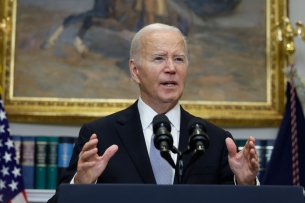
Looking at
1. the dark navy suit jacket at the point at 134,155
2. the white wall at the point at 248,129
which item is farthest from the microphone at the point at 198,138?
the white wall at the point at 248,129

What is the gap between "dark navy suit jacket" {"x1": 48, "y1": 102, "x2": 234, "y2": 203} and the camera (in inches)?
119

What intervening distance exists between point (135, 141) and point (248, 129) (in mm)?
2618

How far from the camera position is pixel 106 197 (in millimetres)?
2145

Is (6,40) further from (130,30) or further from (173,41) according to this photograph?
(173,41)

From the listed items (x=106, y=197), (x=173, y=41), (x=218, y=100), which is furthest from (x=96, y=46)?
(x=106, y=197)

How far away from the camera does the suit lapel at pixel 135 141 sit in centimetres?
300

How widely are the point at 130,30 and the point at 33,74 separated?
3.13 feet

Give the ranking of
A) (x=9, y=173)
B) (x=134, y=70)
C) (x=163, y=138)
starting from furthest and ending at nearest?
(x=9, y=173) → (x=134, y=70) → (x=163, y=138)

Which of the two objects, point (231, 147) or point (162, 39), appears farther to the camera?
point (162, 39)

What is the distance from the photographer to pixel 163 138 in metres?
2.36

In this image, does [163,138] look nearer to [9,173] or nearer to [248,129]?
[9,173]

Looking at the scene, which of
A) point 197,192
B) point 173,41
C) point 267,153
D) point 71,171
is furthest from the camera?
point 267,153

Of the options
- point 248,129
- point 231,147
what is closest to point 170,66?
point 231,147

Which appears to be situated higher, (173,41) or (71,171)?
(173,41)
